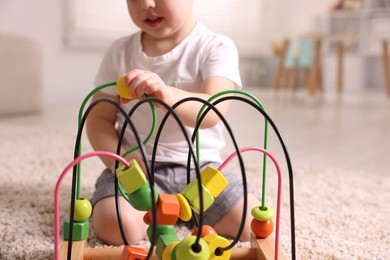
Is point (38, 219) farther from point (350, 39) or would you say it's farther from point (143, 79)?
point (350, 39)

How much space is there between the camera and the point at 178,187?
77 cm

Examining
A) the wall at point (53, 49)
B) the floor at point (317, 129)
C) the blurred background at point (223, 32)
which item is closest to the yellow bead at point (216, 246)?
the floor at point (317, 129)

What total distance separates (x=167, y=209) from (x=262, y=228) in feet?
0.56

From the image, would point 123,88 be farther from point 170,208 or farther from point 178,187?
point 178,187

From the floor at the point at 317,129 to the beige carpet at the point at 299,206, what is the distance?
0.20 meters

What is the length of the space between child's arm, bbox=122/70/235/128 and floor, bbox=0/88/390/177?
613 mm

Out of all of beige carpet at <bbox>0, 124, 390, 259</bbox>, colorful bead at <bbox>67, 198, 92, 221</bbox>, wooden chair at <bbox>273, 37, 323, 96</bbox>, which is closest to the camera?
colorful bead at <bbox>67, 198, 92, 221</bbox>

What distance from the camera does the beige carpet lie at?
66 cm

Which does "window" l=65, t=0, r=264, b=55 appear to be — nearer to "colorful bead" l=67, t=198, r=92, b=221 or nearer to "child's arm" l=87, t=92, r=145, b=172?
"child's arm" l=87, t=92, r=145, b=172

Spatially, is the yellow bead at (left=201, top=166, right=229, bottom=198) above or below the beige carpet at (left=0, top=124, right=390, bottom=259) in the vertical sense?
above

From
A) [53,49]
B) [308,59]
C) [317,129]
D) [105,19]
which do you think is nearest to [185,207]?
[317,129]

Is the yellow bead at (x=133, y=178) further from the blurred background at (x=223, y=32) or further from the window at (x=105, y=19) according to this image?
the window at (x=105, y=19)

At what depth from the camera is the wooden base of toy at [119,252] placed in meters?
0.53

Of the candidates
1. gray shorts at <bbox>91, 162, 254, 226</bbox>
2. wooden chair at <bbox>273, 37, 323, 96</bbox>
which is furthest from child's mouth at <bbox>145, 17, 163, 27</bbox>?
wooden chair at <bbox>273, 37, 323, 96</bbox>
